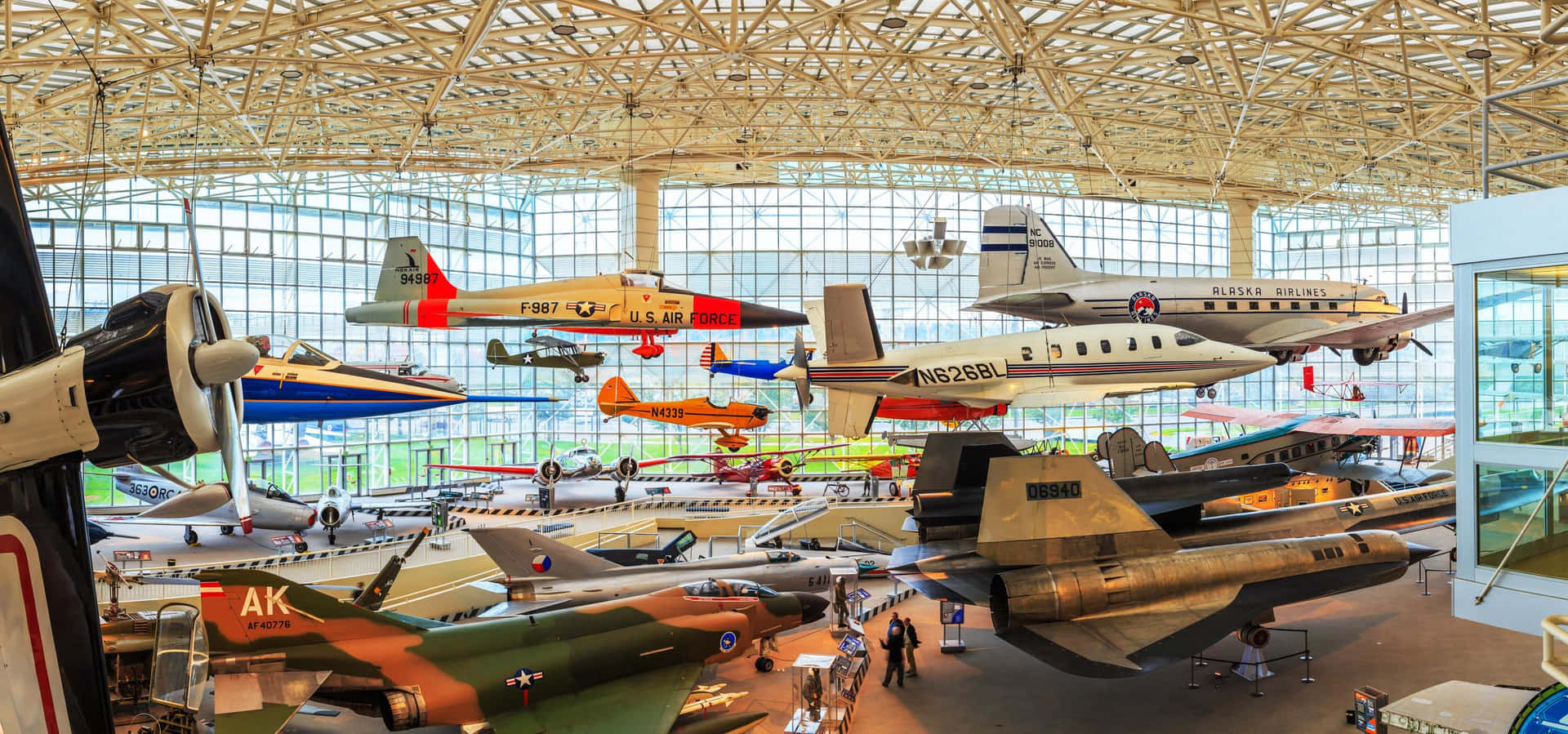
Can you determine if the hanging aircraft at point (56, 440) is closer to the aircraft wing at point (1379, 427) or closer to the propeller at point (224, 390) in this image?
the propeller at point (224, 390)

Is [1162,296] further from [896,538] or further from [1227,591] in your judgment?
[896,538]

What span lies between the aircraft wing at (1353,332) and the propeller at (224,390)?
2108 centimetres

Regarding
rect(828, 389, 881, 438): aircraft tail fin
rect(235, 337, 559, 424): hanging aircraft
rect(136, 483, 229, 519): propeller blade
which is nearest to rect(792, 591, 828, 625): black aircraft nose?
rect(828, 389, 881, 438): aircraft tail fin

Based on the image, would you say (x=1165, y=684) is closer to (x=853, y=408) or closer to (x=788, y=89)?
(x=853, y=408)

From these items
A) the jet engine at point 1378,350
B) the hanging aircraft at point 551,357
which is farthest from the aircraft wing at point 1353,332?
the hanging aircraft at point 551,357

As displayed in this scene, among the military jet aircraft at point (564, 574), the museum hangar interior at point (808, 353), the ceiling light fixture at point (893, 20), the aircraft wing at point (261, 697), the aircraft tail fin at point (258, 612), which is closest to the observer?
the museum hangar interior at point (808, 353)

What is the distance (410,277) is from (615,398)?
32.9 feet

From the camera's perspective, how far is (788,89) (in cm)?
2800

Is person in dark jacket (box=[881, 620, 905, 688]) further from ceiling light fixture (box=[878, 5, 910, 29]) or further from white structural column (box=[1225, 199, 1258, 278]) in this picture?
white structural column (box=[1225, 199, 1258, 278])

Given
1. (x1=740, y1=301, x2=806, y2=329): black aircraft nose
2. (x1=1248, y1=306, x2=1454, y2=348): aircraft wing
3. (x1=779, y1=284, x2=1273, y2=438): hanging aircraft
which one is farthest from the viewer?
(x1=1248, y1=306, x2=1454, y2=348): aircraft wing

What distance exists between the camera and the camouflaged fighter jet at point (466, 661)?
10906 mm

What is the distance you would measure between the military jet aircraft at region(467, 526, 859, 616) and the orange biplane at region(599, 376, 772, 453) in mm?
11944

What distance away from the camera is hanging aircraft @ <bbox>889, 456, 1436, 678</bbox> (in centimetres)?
→ 1258

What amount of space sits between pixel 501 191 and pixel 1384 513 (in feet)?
107
